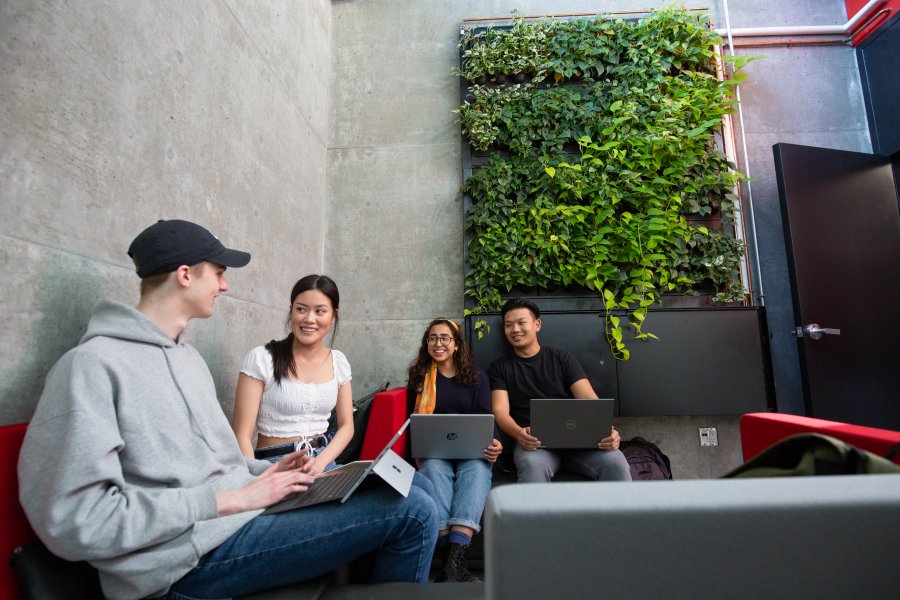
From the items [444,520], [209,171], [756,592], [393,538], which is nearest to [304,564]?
[393,538]

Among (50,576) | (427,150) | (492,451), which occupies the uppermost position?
(427,150)

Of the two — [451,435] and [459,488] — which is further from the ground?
[451,435]

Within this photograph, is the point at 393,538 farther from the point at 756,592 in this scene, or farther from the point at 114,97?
the point at 114,97

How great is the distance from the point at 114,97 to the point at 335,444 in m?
1.51

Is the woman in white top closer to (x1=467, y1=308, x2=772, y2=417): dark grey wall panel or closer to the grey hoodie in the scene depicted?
the grey hoodie

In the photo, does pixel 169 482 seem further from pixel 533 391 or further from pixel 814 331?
pixel 814 331

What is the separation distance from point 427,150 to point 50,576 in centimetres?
337

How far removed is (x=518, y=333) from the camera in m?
2.91

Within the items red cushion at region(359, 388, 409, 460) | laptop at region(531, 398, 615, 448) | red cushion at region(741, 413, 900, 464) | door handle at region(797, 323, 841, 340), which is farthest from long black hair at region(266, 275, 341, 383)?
door handle at region(797, 323, 841, 340)

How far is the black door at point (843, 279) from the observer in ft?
10.1

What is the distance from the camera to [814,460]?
678mm

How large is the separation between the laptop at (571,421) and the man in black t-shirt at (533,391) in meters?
0.09

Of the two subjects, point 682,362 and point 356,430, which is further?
point 682,362

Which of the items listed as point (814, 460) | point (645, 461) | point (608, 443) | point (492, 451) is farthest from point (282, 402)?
point (645, 461)
